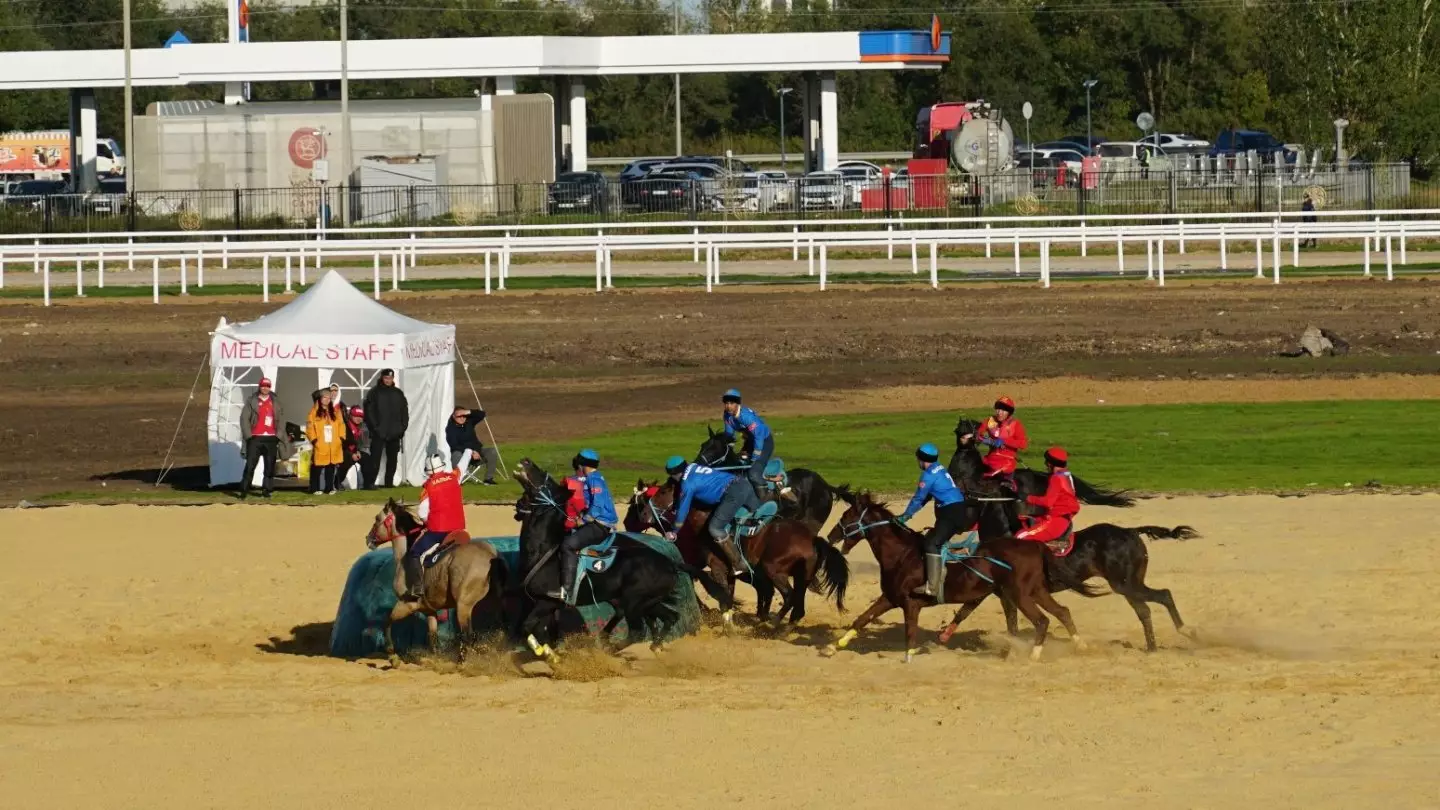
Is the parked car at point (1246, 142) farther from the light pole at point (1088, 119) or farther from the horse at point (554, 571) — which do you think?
the horse at point (554, 571)

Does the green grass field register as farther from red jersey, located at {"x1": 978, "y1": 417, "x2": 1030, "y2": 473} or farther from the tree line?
the tree line

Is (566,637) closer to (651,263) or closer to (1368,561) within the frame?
(1368,561)

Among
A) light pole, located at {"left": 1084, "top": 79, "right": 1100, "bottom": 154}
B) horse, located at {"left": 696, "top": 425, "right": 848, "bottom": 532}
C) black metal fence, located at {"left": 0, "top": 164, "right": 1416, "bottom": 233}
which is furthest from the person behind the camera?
light pole, located at {"left": 1084, "top": 79, "right": 1100, "bottom": 154}

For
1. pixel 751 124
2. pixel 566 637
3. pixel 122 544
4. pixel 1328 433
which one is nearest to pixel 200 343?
pixel 122 544

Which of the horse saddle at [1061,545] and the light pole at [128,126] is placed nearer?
the horse saddle at [1061,545]

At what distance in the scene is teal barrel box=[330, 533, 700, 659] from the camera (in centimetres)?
1437

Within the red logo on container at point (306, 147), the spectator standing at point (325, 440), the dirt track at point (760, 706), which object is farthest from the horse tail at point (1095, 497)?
the red logo on container at point (306, 147)

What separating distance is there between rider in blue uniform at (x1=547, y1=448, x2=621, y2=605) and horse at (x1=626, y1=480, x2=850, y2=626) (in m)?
1.45

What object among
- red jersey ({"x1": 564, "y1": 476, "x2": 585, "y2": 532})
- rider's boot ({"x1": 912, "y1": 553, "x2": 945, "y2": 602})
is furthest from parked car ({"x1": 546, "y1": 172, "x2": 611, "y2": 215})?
rider's boot ({"x1": 912, "y1": 553, "x2": 945, "y2": 602})

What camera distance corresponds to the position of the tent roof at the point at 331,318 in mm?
22109

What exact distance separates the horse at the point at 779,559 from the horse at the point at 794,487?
1.32ft

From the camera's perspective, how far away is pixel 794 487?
16656 mm

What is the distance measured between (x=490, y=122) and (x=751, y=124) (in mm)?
34230

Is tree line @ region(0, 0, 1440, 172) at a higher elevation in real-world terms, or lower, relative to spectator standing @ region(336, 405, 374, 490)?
higher
